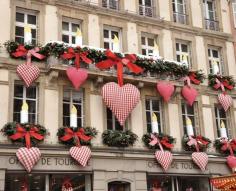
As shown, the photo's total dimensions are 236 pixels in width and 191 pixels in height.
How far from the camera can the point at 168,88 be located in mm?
20469

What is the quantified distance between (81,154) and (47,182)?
171 centimetres

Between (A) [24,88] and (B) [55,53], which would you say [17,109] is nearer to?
(A) [24,88]

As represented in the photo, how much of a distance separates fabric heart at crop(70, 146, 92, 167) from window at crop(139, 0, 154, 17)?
814 centimetres

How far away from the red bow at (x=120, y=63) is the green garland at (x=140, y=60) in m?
0.29

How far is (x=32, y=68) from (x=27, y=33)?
162cm

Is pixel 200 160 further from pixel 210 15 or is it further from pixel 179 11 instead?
pixel 210 15

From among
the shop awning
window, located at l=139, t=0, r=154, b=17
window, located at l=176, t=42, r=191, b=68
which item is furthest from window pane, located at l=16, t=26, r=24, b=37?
the shop awning

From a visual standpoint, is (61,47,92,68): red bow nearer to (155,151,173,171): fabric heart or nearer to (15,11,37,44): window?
(15,11,37,44): window

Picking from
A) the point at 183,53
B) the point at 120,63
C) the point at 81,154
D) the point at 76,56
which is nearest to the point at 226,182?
the point at 81,154

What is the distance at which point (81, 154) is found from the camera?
57.6 ft

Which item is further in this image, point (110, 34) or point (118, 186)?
point (110, 34)

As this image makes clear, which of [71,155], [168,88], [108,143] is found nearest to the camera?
[71,155]

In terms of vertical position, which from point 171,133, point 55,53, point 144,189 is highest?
point 55,53

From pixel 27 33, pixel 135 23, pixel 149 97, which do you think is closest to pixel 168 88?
pixel 149 97
